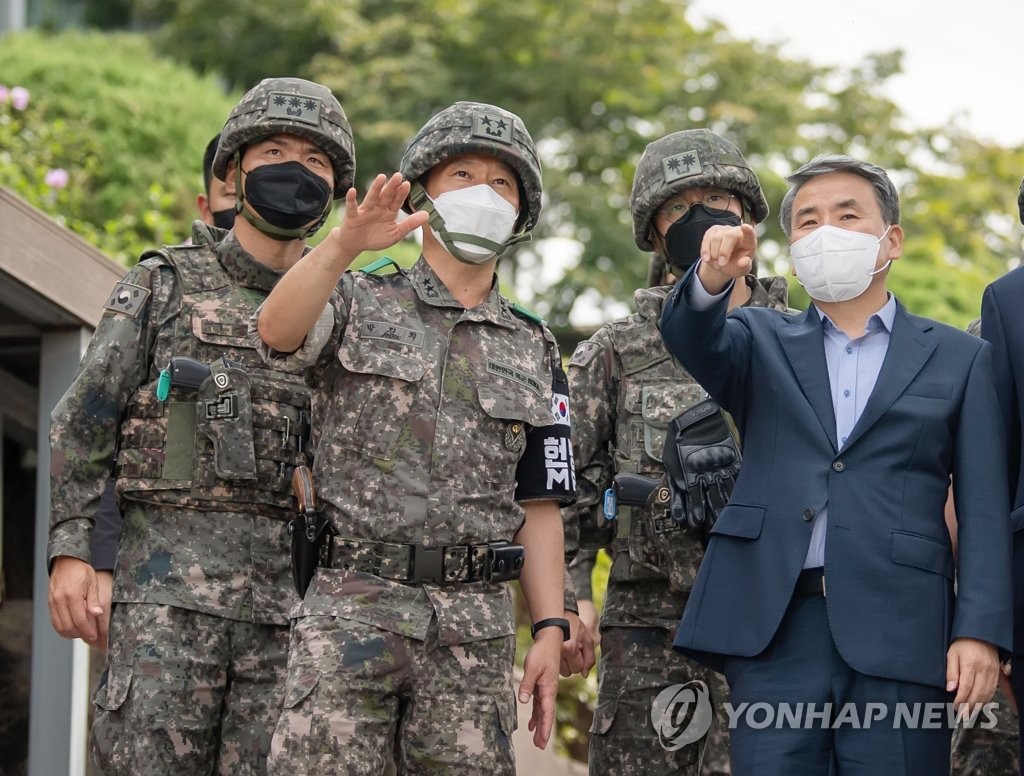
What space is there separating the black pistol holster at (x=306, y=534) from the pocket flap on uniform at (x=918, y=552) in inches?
60.1

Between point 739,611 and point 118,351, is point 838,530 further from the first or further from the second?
point 118,351

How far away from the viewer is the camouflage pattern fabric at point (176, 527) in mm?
4629

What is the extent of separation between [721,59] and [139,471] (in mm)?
16615

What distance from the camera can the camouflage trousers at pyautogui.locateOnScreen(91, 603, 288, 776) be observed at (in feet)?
15.0

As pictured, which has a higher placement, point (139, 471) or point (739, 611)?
point (139, 471)

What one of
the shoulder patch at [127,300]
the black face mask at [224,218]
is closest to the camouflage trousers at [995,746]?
the shoulder patch at [127,300]

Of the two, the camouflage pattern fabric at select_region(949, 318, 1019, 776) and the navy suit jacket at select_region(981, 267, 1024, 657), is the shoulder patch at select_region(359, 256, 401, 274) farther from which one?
the camouflage pattern fabric at select_region(949, 318, 1019, 776)

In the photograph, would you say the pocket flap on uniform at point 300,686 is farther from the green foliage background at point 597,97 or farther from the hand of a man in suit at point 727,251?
the green foliage background at point 597,97

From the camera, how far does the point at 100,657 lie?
6609 millimetres

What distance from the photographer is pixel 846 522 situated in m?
4.12

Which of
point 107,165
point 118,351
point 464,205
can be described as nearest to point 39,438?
point 118,351

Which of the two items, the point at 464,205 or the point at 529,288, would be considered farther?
the point at 529,288

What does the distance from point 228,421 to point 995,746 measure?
278 cm

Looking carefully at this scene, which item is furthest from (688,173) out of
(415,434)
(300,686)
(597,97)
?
(597,97)
